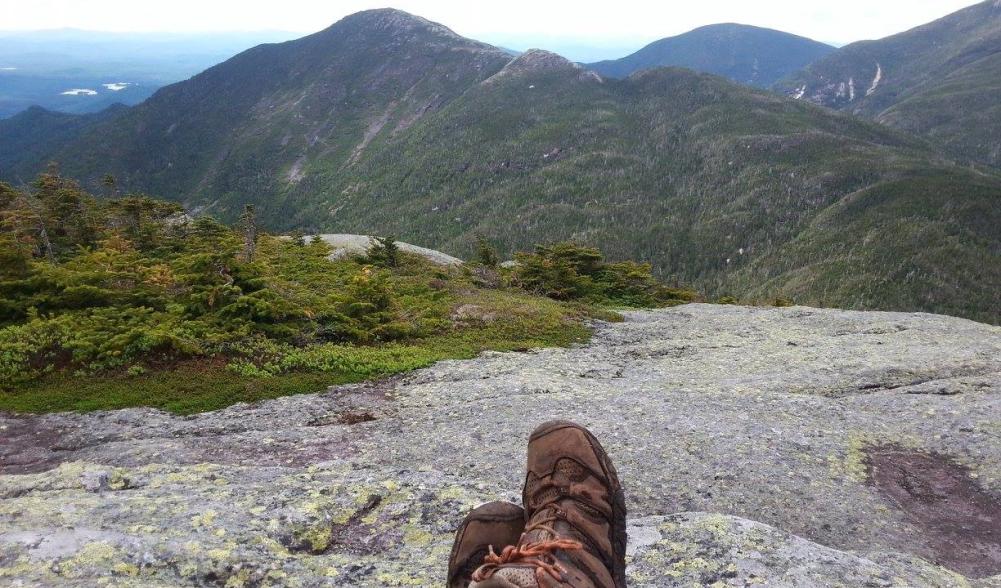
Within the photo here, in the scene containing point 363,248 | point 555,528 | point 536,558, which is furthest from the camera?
point 363,248

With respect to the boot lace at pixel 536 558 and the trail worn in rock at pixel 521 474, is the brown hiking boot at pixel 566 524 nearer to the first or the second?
the boot lace at pixel 536 558

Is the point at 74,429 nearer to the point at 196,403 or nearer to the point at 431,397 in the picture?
the point at 196,403

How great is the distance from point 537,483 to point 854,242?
23457 centimetres

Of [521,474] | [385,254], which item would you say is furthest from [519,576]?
[385,254]

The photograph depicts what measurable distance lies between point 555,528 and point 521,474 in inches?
268

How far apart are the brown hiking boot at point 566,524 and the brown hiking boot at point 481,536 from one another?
0.54ft

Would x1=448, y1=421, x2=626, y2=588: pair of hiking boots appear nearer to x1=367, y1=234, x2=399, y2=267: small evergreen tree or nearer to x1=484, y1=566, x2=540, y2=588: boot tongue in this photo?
x1=484, y1=566, x2=540, y2=588: boot tongue

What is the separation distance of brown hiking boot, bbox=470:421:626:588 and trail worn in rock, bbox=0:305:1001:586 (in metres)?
2.39

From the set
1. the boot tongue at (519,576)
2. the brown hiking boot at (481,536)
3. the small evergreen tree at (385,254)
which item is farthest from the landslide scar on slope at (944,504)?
the small evergreen tree at (385,254)

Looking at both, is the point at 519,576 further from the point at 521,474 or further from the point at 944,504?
the point at 944,504

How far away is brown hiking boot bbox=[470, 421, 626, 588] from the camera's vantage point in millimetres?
4113

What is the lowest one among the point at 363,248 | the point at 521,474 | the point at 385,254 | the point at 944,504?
the point at 363,248

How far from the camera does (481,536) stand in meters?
5.12

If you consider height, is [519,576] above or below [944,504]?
above
